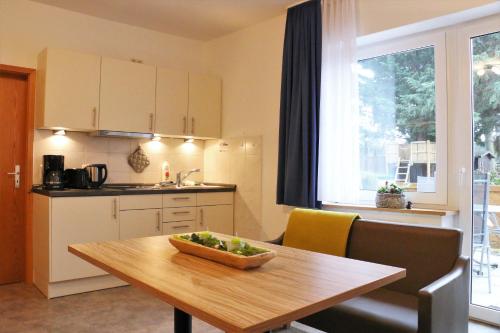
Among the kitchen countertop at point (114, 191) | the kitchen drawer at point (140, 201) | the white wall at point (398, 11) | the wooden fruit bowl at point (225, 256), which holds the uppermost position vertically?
the white wall at point (398, 11)

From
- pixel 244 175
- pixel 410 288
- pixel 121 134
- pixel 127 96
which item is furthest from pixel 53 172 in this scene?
pixel 410 288

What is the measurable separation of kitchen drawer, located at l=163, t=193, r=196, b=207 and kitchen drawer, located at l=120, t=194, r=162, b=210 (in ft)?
0.24

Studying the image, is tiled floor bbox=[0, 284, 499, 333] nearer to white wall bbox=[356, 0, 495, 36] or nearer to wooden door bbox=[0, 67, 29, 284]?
wooden door bbox=[0, 67, 29, 284]

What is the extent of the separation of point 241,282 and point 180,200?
272 cm

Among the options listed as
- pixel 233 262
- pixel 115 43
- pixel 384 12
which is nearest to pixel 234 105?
pixel 115 43

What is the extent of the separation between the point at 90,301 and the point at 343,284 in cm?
261

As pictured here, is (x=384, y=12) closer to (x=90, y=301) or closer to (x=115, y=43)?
(x=115, y=43)

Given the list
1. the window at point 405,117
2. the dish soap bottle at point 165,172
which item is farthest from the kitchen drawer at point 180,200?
the window at point 405,117

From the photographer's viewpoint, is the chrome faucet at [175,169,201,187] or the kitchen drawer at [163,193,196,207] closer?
the kitchen drawer at [163,193,196,207]

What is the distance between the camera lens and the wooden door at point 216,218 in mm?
4133

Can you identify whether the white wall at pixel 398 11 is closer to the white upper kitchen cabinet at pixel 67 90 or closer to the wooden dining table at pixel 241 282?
the wooden dining table at pixel 241 282

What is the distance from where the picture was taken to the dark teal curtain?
3.38 meters

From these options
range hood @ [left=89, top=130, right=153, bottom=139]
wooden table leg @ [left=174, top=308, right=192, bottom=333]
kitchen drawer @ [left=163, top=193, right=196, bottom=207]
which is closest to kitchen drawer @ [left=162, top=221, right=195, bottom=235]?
kitchen drawer @ [left=163, top=193, right=196, bottom=207]

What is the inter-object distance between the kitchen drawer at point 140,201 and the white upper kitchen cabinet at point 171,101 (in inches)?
28.5
